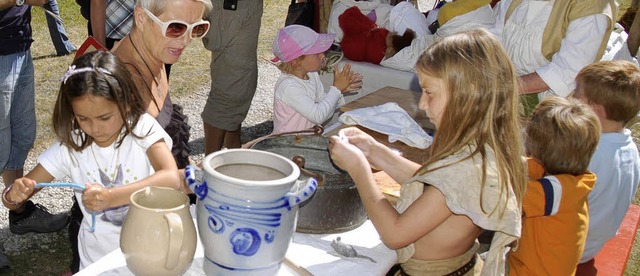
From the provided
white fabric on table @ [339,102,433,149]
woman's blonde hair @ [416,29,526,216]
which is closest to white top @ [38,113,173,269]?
woman's blonde hair @ [416,29,526,216]

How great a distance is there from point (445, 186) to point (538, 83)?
1.63 meters

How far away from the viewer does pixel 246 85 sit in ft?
12.6

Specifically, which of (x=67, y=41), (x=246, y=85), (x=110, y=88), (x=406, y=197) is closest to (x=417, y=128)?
(x=406, y=197)

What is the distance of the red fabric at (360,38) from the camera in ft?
14.0

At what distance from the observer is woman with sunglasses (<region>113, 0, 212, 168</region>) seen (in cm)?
212

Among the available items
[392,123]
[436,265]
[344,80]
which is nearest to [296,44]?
[344,80]

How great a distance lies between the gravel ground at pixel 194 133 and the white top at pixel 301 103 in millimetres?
1291

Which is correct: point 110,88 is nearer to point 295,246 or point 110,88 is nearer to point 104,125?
point 104,125

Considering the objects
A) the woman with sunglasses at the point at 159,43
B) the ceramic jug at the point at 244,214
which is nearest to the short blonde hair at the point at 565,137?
the ceramic jug at the point at 244,214

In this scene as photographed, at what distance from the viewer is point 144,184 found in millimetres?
1621

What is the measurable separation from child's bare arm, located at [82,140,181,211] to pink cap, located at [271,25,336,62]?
1.18 m

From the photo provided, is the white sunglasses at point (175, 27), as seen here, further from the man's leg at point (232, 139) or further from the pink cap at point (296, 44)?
the man's leg at point (232, 139)

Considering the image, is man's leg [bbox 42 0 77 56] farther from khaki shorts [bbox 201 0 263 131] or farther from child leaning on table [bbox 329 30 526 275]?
child leaning on table [bbox 329 30 526 275]

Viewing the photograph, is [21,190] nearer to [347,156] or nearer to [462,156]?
[347,156]
